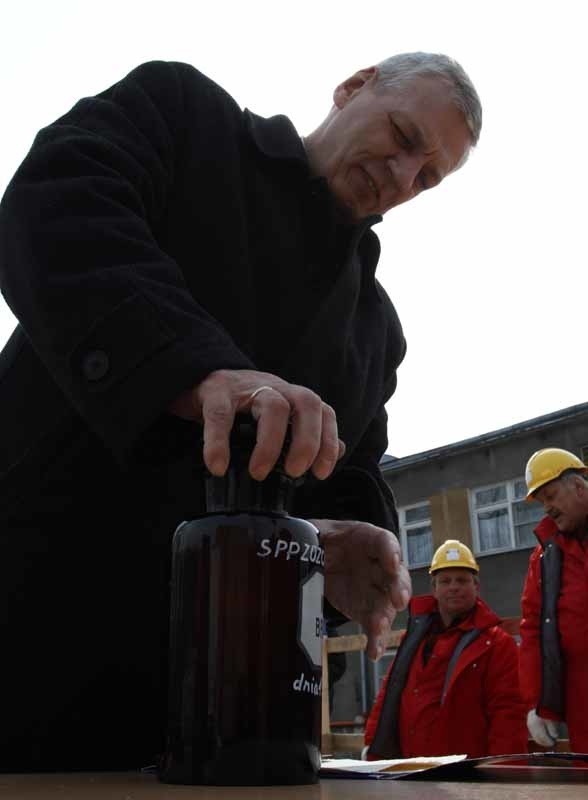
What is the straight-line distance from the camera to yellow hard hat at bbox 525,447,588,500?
191 inches

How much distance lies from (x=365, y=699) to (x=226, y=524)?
1529cm

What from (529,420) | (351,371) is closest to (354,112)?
(351,371)

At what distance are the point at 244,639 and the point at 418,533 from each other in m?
16.6

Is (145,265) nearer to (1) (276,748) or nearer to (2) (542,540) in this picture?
(1) (276,748)

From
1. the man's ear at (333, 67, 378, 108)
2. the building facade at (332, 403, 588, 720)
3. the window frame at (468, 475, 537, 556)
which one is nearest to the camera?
the man's ear at (333, 67, 378, 108)

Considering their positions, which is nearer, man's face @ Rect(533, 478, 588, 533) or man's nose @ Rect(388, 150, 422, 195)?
man's nose @ Rect(388, 150, 422, 195)

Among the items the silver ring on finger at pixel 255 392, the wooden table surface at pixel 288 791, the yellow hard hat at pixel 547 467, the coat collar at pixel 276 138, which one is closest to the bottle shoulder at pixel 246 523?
the silver ring on finger at pixel 255 392

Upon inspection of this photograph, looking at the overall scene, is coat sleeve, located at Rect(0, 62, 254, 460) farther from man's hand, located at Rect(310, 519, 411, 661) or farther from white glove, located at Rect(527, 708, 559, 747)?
white glove, located at Rect(527, 708, 559, 747)

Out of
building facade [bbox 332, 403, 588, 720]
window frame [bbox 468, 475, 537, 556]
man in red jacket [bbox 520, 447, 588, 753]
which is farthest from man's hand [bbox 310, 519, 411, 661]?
window frame [bbox 468, 475, 537, 556]

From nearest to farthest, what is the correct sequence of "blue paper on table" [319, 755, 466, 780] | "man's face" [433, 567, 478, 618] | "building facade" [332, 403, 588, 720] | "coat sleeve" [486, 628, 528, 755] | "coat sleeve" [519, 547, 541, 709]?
"blue paper on table" [319, 755, 466, 780], "coat sleeve" [519, 547, 541, 709], "coat sleeve" [486, 628, 528, 755], "man's face" [433, 567, 478, 618], "building facade" [332, 403, 588, 720]

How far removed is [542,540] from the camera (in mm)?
4527

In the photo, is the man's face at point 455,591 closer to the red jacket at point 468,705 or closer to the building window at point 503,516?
the red jacket at point 468,705

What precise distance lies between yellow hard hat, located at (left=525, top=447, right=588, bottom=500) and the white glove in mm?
1233

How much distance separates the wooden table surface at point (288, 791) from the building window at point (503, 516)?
49.2ft
